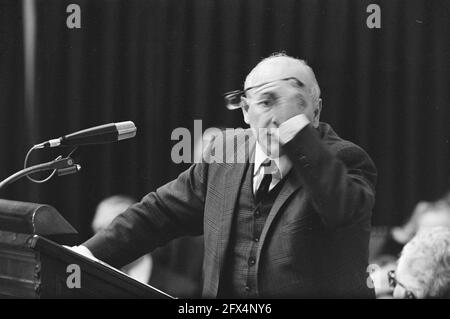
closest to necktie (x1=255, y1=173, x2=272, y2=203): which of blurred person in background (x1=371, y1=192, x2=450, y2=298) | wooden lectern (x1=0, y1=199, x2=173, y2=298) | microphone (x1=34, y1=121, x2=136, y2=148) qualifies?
microphone (x1=34, y1=121, x2=136, y2=148)

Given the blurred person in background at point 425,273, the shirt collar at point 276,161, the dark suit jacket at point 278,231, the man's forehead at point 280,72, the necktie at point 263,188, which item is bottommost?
the blurred person in background at point 425,273

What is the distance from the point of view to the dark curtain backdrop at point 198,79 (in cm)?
270

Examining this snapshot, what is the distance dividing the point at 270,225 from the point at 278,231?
34mm

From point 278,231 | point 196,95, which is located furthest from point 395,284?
point 196,95

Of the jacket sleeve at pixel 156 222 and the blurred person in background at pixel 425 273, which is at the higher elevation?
the jacket sleeve at pixel 156 222

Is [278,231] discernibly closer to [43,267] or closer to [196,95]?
[43,267]

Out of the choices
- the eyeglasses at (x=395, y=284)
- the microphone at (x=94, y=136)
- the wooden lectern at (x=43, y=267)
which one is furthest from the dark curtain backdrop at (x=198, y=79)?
the wooden lectern at (x=43, y=267)

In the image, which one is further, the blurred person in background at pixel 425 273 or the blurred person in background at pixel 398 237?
the blurred person in background at pixel 398 237

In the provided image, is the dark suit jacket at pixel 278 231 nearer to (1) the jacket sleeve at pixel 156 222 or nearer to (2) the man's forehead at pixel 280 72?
Answer: (1) the jacket sleeve at pixel 156 222

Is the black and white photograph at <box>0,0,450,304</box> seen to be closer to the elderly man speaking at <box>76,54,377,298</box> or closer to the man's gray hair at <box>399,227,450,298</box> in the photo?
the man's gray hair at <box>399,227,450,298</box>

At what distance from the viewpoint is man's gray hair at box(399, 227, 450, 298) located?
7.39ft

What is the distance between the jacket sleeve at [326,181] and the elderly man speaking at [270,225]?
2.9 inches

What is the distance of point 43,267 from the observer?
5.12ft

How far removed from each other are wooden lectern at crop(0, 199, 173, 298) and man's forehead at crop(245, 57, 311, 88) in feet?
2.65
